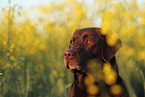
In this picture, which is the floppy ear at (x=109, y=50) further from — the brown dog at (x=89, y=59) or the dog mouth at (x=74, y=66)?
the dog mouth at (x=74, y=66)

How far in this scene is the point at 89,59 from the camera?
312 centimetres

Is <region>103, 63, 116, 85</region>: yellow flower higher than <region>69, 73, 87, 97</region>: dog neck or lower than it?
higher

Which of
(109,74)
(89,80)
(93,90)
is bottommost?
(93,90)

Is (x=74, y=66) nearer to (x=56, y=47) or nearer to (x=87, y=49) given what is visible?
(x=87, y=49)

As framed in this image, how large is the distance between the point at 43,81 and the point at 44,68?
20.5 inches

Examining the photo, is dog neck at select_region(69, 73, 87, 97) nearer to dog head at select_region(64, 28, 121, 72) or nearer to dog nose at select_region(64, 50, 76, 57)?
dog head at select_region(64, 28, 121, 72)

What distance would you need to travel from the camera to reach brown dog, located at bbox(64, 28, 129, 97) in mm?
2982

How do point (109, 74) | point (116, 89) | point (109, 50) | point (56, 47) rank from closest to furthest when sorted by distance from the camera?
point (109, 74) < point (116, 89) < point (109, 50) < point (56, 47)

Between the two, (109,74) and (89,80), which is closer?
(109,74)

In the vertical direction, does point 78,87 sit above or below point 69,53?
below

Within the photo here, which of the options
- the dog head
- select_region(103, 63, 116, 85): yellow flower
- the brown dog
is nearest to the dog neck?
the brown dog

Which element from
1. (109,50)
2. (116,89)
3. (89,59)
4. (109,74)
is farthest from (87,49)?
(116,89)

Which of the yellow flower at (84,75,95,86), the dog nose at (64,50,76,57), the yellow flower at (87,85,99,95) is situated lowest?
the yellow flower at (87,85,99,95)

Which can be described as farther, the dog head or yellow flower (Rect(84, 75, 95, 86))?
yellow flower (Rect(84, 75, 95, 86))
